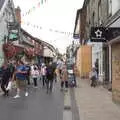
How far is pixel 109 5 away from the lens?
28328 millimetres

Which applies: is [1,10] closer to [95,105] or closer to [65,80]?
[65,80]

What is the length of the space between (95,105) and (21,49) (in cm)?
4022

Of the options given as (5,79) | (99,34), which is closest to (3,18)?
(5,79)

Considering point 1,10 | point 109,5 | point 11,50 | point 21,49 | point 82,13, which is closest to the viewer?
point 109,5

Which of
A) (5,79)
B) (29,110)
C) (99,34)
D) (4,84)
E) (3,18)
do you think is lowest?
(29,110)

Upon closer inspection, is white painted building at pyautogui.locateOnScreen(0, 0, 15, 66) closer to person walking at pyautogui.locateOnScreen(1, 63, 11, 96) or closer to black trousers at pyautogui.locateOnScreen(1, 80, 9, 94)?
person walking at pyautogui.locateOnScreen(1, 63, 11, 96)

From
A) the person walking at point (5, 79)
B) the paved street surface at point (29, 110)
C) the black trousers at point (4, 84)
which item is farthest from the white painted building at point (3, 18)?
the paved street surface at point (29, 110)

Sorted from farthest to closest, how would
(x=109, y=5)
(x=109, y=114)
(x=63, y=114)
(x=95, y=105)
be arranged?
(x=109, y=5)
(x=95, y=105)
(x=63, y=114)
(x=109, y=114)

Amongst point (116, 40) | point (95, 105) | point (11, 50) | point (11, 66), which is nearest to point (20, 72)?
point (11, 66)

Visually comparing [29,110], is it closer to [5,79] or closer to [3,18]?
[5,79]

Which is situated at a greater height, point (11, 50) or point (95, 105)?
point (11, 50)

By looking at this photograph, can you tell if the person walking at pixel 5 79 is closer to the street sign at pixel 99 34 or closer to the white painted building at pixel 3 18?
the street sign at pixel 99 34

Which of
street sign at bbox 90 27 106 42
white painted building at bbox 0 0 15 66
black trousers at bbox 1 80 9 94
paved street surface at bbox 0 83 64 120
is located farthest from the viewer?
white painted building at bbox 0 0 15 66

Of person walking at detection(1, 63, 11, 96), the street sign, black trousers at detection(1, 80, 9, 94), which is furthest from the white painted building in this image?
the street sign
